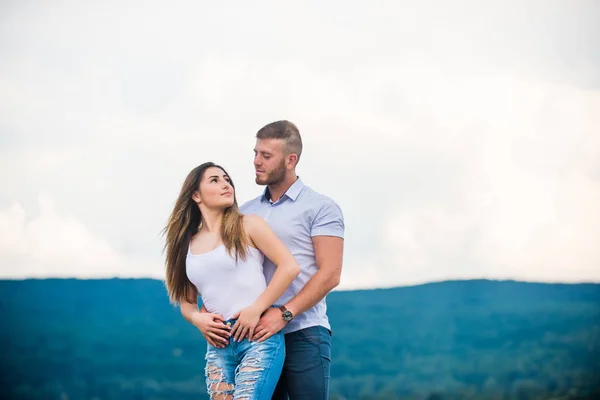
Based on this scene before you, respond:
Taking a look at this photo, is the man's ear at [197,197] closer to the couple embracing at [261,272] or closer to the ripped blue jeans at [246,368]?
the couple embracing at [261,272]

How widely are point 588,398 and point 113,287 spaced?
2898 millimetres

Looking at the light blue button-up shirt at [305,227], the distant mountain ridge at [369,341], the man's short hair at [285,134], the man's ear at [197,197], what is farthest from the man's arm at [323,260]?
the distant mountain ridge at [369,341]

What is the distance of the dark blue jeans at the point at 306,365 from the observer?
2432 mm

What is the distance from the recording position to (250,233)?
7.79 feet

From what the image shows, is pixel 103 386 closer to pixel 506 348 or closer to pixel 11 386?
pixel 11 386

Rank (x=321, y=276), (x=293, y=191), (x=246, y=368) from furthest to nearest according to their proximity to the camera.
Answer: (x=293, y=191), (x=321, y=276), (x=246, y=368)

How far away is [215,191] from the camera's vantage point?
242 cm

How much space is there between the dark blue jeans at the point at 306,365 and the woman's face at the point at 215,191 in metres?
0.46

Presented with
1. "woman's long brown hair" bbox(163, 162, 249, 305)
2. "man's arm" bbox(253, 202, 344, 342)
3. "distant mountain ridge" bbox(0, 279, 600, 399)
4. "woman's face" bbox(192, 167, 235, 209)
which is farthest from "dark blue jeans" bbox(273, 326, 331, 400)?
"distant mountain ridge" bbox(0, 279, 600, 399)

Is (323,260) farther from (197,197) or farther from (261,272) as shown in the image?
(197,197)

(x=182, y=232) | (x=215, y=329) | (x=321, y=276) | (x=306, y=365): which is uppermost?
(x=182, y=232)

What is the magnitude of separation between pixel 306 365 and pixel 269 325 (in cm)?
24

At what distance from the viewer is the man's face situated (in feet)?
8.51

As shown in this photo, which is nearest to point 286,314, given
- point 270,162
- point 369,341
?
point 270,162
